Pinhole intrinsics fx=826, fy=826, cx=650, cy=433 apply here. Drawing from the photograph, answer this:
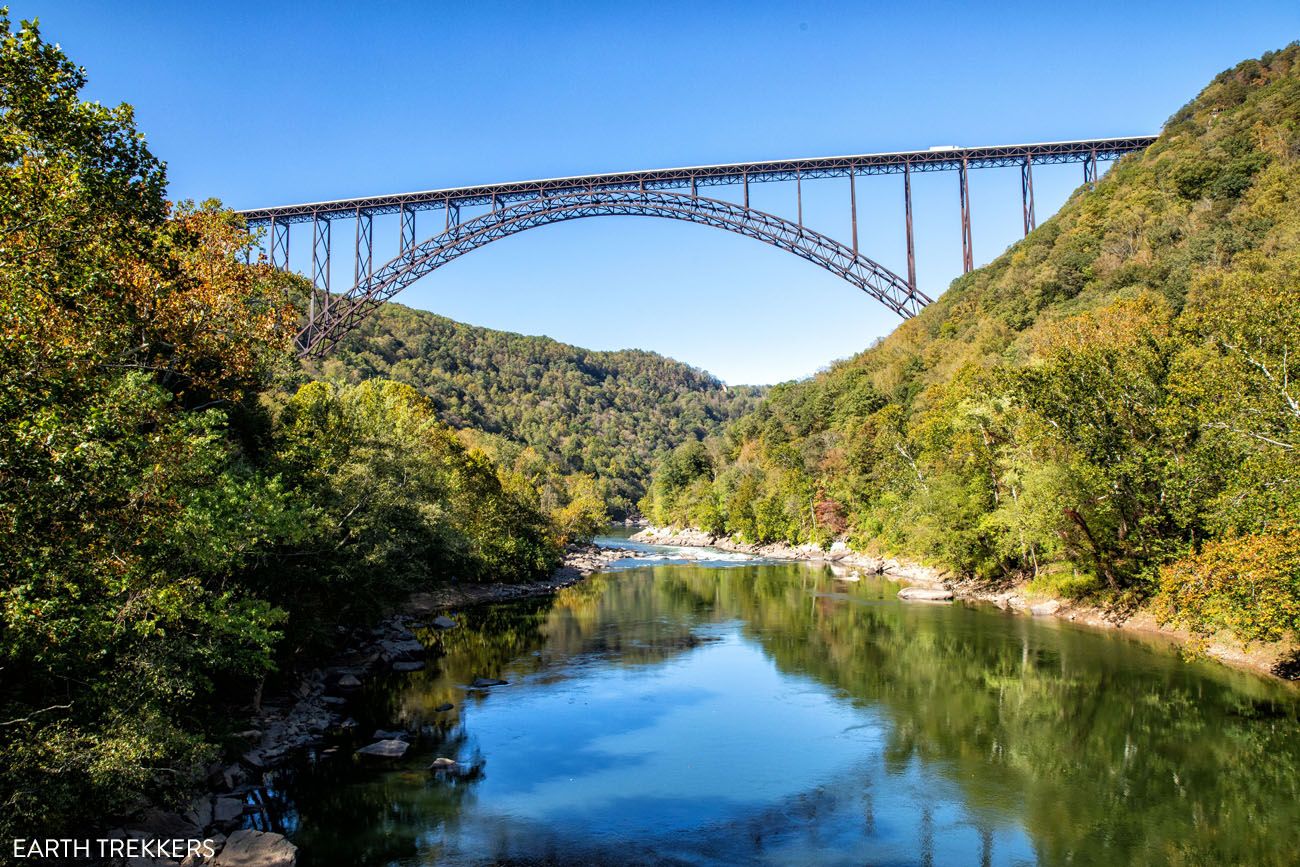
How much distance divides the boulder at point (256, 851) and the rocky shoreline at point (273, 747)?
0.04 ft

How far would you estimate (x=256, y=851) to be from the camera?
401 inches

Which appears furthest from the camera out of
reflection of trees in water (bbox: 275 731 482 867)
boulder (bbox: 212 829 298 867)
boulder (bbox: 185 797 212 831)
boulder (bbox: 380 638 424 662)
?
boulder (bbox: 380 638 424 662)

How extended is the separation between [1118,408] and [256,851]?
22.8 metres

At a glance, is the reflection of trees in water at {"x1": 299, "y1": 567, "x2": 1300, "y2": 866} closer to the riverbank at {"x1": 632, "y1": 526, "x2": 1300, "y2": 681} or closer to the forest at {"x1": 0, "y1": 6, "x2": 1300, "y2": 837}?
the riverbank at {"x1": 632, "y1": 526, "x2": 1300, "y2": 681}

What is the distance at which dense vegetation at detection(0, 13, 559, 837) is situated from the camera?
766 centimetres

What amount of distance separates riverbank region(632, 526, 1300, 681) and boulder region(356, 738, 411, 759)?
15595 millimetres

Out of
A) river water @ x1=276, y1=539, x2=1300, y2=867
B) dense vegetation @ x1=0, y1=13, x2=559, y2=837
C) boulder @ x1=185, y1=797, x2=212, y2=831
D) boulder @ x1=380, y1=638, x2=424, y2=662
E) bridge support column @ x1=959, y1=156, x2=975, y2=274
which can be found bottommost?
river water @ x1=276, y1=539, x2=1300, y2=867

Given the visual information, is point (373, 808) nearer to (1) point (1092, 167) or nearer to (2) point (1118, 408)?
(2) point (1118, 408)

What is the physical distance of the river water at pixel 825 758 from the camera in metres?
11.1

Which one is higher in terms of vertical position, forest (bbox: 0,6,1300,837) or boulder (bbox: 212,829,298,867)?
forest (bbox: 0,6,1300,837)

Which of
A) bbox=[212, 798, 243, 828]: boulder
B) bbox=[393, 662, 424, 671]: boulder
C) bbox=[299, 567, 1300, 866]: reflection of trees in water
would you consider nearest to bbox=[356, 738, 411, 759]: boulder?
bbox=[299, 567, 1300, 866]: reflection of trees in water

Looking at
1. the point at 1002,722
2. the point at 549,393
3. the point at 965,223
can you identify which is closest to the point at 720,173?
the point at 965,223

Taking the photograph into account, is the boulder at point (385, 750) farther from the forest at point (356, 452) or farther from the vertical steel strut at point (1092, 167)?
the vertical steel strut at point (1092, 167)

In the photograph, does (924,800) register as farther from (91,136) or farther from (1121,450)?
(1121,450)
